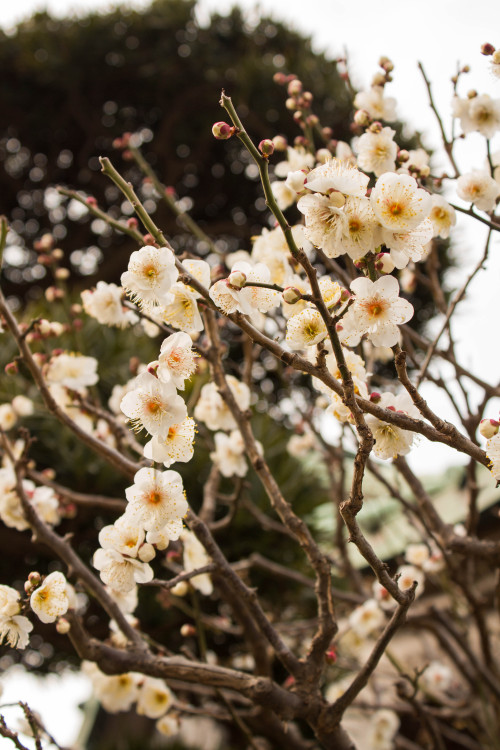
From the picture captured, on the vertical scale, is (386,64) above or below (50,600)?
above

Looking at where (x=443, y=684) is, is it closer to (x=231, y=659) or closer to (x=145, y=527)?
(x=231, y=659)

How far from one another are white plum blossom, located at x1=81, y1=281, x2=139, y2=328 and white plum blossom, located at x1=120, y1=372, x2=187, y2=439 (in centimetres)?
54

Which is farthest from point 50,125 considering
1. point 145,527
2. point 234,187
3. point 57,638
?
point 145,527

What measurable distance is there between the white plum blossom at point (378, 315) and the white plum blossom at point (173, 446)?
27 cm

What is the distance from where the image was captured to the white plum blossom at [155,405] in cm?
76

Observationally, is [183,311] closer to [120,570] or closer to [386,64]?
[120,570]

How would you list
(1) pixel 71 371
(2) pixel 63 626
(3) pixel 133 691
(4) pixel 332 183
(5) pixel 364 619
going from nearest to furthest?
(4) pixel 332 183
(2) pixel 63 626
(1) pixel 71 371
(3) pixel 133 691
(5) pixel 364 619

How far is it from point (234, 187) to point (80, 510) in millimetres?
3400

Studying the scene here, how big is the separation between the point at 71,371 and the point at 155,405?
73 centimetres

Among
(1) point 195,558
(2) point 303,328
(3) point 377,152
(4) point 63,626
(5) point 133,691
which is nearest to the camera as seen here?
(2) point 303,328

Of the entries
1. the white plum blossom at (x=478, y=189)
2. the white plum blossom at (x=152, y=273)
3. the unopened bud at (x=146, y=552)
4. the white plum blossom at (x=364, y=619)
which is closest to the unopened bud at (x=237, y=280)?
the white plum blossom at (x=152, y=273)

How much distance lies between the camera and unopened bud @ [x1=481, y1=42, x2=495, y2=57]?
1.13 meters

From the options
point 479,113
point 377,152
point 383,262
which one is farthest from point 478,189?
point 383,262

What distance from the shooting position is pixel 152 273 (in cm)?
82
